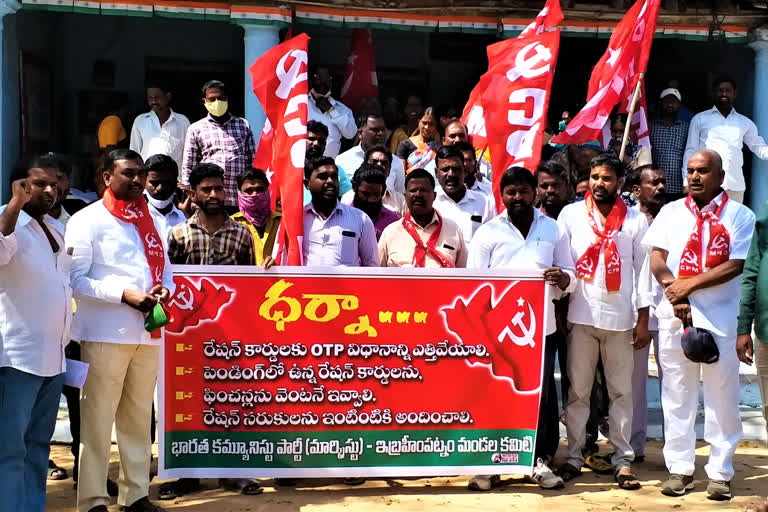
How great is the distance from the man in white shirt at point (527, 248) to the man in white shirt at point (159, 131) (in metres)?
5.08

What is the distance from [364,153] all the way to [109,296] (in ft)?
13.3

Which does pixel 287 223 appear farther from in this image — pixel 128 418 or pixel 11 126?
pixel 11 126

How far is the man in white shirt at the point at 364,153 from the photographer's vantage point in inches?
348

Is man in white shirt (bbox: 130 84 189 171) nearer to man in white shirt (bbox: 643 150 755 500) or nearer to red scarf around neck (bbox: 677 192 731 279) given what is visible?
man in white shirt (bbox: 643 150 755 500)

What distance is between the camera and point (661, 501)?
6.18m

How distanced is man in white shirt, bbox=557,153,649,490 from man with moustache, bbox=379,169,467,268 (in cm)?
72

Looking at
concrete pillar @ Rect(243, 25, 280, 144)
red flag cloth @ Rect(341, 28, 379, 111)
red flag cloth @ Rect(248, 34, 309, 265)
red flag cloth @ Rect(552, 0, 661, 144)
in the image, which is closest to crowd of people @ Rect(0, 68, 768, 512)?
red flag cloth @ Rect(248, 34, 309, 265)

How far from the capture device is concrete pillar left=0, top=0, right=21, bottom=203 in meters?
10.9

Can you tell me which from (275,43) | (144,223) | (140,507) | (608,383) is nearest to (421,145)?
(275,43)

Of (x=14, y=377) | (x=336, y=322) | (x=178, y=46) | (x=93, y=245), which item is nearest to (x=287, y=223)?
(x=336, y=322)

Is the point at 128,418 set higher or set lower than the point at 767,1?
lower

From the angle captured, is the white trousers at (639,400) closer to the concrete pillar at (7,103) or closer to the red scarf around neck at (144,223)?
the red scarf around neck at (144,223)

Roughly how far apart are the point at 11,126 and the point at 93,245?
20.9ft

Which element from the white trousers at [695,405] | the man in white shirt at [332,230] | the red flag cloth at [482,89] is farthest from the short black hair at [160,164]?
the white trousers at [695,405]
